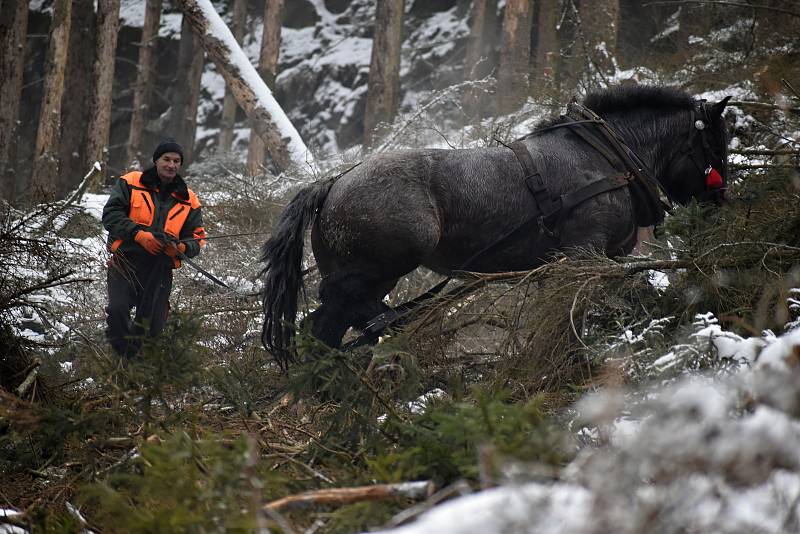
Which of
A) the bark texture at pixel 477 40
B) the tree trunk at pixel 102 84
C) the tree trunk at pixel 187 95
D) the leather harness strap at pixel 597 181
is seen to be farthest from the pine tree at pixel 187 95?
the leather harness strap at pixel 597 181

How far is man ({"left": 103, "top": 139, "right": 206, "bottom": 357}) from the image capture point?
6043 mm

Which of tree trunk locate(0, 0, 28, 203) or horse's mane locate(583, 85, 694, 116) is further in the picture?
tree trunk locate(0, 0, 28, 203)

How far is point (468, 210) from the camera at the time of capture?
17.0 feet

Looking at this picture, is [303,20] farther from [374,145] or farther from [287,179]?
[287,179]

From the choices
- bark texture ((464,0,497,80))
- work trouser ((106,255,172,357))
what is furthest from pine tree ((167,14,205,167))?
work trouser ((106,255,172,357))

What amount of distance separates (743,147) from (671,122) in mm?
993

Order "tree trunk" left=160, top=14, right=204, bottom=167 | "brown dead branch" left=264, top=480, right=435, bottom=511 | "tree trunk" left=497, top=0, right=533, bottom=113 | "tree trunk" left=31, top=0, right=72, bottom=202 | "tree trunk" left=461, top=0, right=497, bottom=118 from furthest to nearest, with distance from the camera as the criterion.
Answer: "tree trunk" left=160, top=14, right=204, bottom=167 < "tree trunk" left=461, top=0, right=497, bottom=118 < "tree trunk" left=497, top=0, right=533, bottom=113 < "tree trunk" left=31, top=0, right=72, bottom=202 < "brown dead branch" left=264, top=480, right=435, bottom=511

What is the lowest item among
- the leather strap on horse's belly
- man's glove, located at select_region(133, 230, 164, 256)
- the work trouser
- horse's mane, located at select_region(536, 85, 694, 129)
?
the work trouser

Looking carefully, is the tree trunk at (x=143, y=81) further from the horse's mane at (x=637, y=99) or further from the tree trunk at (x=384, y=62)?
the horse's mane at (x=637, y=99)

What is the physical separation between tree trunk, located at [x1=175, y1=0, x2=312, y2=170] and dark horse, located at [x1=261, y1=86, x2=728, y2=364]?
6.63 metres

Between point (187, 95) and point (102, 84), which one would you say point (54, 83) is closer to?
point (102, 84)

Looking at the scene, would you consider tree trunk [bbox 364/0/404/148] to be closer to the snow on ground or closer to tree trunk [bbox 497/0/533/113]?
tree trunk [bbox 497/0/533/113]

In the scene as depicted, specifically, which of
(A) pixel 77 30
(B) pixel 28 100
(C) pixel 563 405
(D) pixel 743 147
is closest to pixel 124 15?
(B) pixel 28 100

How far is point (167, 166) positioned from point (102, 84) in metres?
9.27
